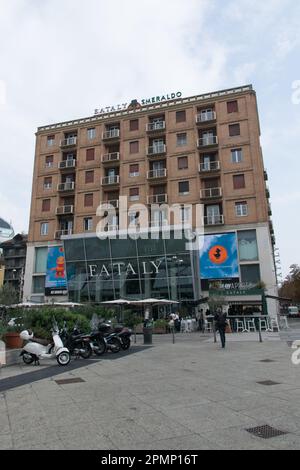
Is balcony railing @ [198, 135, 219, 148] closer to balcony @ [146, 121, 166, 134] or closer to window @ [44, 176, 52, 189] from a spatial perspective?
balcony @ [146, 121, 166, 134]

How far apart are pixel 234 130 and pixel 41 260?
2373 cm

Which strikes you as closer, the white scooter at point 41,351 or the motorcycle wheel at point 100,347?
the white scooter at point 41,351

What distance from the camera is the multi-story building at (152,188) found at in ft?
105

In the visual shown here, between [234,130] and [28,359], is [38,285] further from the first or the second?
[28,359]

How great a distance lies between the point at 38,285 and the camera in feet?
124

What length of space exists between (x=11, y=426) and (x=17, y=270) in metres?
80.1

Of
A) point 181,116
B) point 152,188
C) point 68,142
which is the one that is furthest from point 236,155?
point 68,142

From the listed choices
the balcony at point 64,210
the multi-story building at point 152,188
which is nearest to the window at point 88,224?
the multi-story building at point 152,188

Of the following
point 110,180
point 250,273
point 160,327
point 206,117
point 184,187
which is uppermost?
point 206,117

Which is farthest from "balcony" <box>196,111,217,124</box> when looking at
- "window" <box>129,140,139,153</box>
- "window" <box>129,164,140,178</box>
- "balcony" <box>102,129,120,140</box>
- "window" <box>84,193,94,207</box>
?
"window" <box>84,193,94,207</box>

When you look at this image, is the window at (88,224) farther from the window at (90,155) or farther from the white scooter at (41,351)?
the white scooter at (41,351)

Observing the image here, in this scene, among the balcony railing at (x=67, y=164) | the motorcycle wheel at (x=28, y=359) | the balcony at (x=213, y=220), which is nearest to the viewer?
the motorcycle wheel at (x=28, y=359)

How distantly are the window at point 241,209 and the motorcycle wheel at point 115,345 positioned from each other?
2189 cm

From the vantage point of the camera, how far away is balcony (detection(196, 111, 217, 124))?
1438 inches
